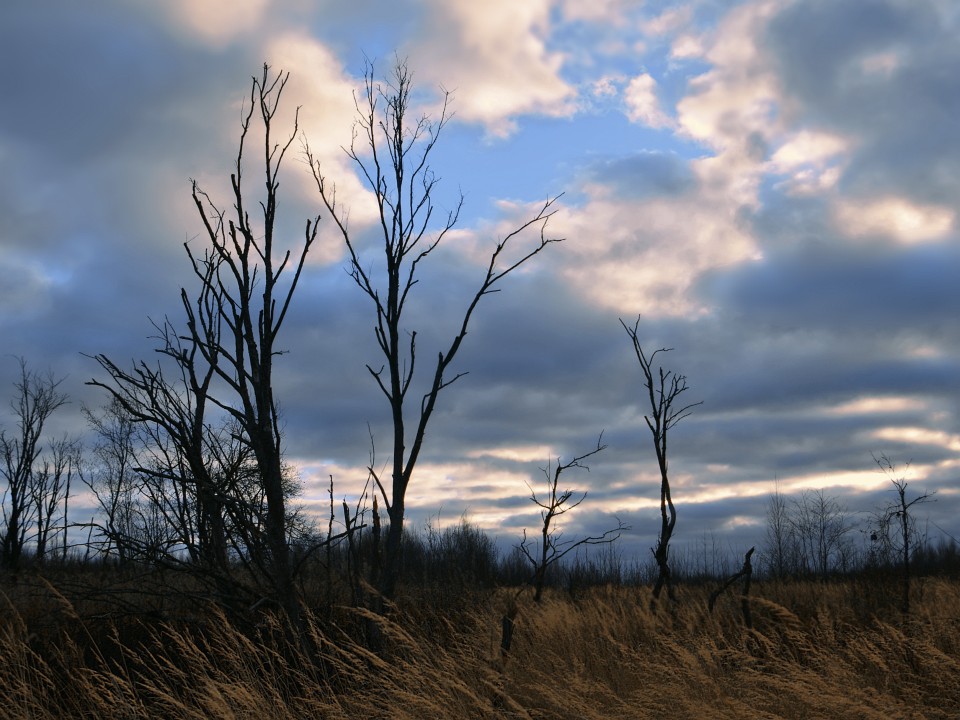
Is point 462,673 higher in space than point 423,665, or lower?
lower

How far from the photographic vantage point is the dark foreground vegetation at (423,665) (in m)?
6.16

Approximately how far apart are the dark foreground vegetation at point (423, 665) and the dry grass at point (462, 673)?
30 mm

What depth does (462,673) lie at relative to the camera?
756 centimetres

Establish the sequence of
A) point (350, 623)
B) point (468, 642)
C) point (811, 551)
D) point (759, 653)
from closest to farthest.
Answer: point (350, 623)
point (468, 642)
point (759, 653)
point (811, 551)

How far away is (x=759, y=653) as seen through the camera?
10.4m

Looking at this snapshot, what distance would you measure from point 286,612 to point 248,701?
0.68 metres

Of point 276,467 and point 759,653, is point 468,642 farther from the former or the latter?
point 276,467

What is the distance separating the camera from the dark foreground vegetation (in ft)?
20.2

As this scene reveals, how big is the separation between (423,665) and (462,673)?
624 mm

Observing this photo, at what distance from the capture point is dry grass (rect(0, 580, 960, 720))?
6129mm

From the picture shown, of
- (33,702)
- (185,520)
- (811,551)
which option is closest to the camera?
(185,520)

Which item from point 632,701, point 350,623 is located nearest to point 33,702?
point 350,623

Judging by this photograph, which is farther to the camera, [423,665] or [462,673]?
[462,673]

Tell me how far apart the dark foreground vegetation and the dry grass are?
0.03m
